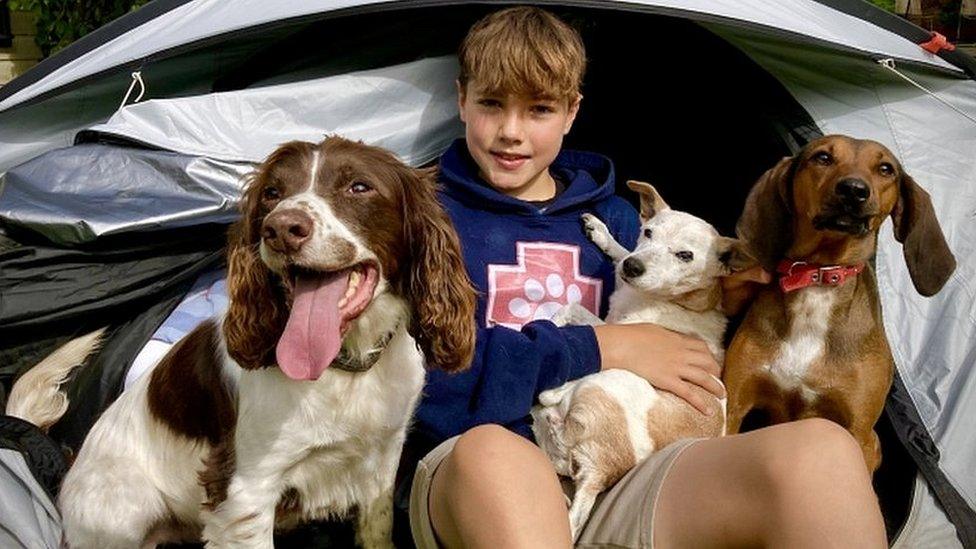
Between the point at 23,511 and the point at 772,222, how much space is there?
1981 mm

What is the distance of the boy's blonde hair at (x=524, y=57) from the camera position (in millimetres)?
2869

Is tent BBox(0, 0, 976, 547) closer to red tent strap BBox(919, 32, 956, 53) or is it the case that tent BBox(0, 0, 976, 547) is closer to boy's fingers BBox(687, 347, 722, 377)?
red tent strap BBox(919, 32, 956, 53)

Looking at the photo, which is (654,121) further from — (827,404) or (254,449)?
(254,449)

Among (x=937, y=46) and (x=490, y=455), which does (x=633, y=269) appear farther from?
(x=937, y=46)

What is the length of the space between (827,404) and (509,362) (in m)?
0.85

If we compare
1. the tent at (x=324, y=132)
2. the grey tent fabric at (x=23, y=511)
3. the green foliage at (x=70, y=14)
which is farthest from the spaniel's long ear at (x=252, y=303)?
the green foliage at (x=70, y=14)

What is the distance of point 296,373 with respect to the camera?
83.8 inches

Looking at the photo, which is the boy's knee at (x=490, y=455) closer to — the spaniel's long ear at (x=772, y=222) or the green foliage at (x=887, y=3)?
the spaniel's long ear at (x=772, y=222)

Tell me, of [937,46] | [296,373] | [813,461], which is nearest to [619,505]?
[813,461]

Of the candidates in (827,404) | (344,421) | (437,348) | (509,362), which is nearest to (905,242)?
(827,404)

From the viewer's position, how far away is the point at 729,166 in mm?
3928

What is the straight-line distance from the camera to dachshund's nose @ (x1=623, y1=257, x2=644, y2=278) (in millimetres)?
2715

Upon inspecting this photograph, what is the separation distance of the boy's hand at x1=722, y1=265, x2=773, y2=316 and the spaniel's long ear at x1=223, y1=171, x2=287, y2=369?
1257mm

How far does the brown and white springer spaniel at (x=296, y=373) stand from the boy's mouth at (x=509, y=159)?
53cm
